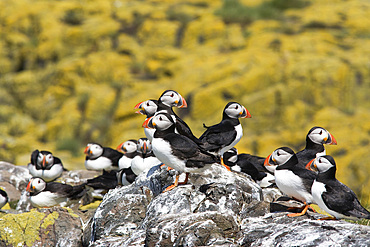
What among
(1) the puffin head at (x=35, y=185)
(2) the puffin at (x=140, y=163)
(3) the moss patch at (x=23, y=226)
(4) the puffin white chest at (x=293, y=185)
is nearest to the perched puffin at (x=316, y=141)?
(4) the puffin white chest at (x=293, y=185)

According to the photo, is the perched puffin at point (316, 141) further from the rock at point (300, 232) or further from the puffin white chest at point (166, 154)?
the puffin white chest at point (166, 154)

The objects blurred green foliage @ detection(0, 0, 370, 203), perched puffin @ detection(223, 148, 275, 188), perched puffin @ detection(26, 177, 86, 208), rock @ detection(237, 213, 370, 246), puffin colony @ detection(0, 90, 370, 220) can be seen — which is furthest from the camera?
blurred green foliage @ detection(0, 0, 370, 203)

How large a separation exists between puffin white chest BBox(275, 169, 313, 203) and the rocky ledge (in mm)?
241

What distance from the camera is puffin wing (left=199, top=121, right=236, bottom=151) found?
7.88 meters

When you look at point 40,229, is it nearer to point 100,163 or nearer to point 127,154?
point 127,154

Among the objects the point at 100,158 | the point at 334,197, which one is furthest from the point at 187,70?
the point at 334,197

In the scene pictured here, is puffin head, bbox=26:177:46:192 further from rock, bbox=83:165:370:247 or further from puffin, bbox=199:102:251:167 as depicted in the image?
puffin, bbox=199:102:251:167

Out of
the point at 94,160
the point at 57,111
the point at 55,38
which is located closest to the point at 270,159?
the point at 94,160

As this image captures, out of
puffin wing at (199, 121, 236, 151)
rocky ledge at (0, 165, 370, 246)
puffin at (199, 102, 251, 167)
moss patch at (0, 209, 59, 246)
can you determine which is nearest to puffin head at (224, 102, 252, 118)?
puffin at (199, 102, 251, 167)

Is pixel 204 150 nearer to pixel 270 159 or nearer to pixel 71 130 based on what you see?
pixel 270 159

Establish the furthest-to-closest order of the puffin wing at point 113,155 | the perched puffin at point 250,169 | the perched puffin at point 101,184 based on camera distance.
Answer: the puffin wing at point 113,155
the perched puffin at point 101,184
the perched puffin at point 250,169

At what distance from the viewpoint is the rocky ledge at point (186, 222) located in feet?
19.6

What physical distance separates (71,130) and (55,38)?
5.96m

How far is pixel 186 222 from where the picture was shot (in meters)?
6.31
